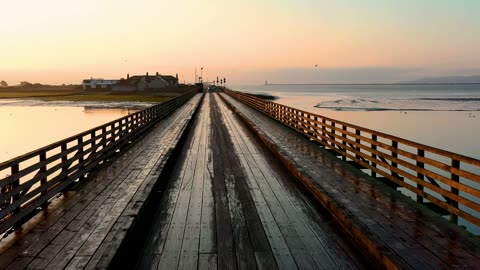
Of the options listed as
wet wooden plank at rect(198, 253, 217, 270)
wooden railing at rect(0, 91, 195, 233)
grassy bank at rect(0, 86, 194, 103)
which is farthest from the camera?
grassy bank at rect(0, 86, 194, 103)

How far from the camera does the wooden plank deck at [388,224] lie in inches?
206

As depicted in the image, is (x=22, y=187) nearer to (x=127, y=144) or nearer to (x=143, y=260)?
(x=143, y=260)

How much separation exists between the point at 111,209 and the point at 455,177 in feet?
18.3

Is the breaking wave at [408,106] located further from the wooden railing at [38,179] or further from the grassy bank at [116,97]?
the wooden railing at [38,179]

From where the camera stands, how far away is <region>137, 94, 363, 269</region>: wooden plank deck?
18.8ft

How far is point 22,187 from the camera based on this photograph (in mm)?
6785

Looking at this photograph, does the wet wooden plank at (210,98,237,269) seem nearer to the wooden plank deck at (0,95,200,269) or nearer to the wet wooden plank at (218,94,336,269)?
the wet wooden plank at (218,94,336,269)

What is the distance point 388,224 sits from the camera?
654 centimetres

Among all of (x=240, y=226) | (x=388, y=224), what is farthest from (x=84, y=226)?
(x=388, y=224)

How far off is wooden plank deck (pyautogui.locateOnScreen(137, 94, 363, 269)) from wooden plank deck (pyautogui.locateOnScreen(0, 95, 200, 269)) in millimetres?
520

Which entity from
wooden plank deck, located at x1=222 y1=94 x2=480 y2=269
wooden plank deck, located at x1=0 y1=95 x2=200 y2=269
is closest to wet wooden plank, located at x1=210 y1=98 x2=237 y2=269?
wooden plank deck, located at x1=0 y1=95 x2=200 y2=269

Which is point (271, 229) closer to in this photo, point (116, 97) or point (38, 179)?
point (38, 179)

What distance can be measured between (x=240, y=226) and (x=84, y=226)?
7.79 ft

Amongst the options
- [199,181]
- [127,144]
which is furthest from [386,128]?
[199,181]
